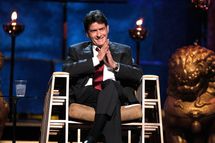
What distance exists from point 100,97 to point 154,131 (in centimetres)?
53

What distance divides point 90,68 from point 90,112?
0.32 meters

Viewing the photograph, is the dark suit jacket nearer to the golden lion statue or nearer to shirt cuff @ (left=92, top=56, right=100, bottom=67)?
shirt cuff @ (left=92, top=56, right=100, bottom=67)

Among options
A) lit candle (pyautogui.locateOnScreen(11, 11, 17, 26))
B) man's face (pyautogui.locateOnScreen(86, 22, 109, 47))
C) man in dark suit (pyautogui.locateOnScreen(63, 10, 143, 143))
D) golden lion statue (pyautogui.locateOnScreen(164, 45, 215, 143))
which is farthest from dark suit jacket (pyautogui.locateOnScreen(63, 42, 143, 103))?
lit candle (pyautogui.locateOnScreen(11, 11, 17, 26))

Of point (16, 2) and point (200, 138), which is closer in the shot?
point (200, 138)

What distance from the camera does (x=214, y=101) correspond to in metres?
5.03

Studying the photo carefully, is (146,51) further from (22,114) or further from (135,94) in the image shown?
(135,94)

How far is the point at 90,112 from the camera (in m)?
4.22

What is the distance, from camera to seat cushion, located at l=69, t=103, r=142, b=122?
13.8 ft

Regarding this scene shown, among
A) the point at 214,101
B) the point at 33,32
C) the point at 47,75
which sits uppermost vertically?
the point at 33,32

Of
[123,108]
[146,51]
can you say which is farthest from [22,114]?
[123,108]

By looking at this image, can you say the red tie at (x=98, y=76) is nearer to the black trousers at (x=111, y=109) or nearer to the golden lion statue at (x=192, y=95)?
the black trousers at (x=111, y=109)

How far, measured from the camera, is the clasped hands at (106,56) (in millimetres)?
4320

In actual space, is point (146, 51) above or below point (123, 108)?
above

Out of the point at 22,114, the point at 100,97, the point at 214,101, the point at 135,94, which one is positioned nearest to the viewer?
the point at 100,97
